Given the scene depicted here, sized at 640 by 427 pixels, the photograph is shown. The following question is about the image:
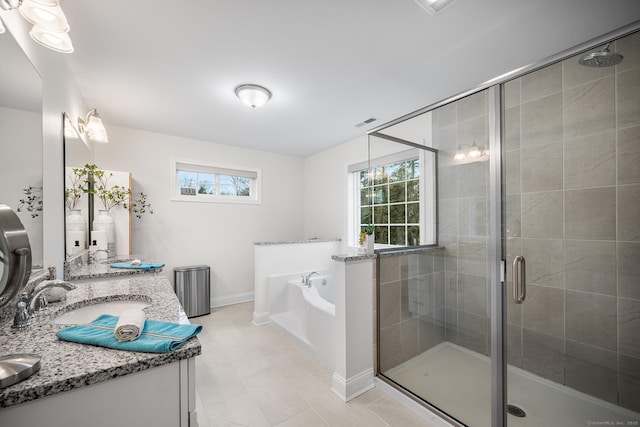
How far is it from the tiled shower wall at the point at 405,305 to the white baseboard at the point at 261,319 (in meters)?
1.63

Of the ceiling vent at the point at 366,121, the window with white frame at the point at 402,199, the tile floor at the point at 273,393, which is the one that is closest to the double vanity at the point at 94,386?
the tile floor at the point at 273,393

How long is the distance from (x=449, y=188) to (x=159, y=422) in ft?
6.46

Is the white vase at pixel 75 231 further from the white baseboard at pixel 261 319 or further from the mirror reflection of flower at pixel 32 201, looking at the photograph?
the white baseboard at pixel 261 319

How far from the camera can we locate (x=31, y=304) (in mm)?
994

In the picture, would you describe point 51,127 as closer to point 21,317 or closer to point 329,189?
point 21,317

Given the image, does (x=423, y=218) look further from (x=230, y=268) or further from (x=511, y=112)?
(x=230, y=268)

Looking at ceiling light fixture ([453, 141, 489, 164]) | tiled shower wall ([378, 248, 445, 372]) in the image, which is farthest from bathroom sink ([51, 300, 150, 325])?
ceiling light fixture ([453, 141, 489, 164])

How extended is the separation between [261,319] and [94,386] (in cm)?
263

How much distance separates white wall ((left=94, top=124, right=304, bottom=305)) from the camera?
3363 millimetres

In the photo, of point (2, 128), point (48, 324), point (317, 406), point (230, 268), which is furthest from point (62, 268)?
point (230, 268)

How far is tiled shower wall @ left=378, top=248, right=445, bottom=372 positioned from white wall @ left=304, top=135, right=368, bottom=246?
1911mm

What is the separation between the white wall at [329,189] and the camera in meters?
3.93

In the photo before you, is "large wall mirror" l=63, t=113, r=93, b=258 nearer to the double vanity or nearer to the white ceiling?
the white ceiling

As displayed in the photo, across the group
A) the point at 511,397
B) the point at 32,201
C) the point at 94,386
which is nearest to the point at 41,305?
the point at 32,201
